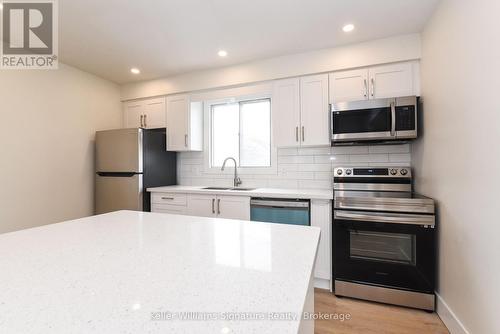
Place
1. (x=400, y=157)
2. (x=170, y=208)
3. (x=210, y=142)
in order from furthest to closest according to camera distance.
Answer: (x=210, y=142) → (x=170, y=208) → (x=400, y=157)

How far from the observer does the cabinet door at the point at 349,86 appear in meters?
2.33

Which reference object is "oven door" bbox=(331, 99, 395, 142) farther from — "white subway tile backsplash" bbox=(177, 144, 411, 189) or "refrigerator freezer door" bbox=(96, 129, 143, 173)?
"refrigerator freezer door" bbox=(96, 129, 143, 173)

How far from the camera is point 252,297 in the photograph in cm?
51

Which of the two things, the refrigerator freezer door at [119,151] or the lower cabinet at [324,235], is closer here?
the lower cabinet at [324,235]

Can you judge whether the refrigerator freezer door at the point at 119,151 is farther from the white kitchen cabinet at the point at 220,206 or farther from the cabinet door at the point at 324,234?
the cabinet door at the point at 324,234

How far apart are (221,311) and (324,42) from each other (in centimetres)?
258

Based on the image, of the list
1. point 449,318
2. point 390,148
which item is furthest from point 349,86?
point 449,318

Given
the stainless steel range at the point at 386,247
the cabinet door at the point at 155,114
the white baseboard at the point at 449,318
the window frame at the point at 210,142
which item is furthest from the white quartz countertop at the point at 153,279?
the cabinet door at the point at 155,114

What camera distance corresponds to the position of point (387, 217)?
190 centimetres

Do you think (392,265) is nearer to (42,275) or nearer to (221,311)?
A: (221,311)

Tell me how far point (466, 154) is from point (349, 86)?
49.2 inches

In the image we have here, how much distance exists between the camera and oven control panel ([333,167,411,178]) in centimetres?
220

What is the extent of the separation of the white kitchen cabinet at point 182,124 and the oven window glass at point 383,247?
225cm

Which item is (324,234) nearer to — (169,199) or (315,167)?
(315,167)
